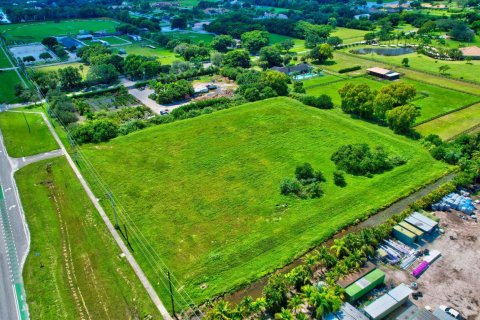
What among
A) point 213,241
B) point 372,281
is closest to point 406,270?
point 372,281

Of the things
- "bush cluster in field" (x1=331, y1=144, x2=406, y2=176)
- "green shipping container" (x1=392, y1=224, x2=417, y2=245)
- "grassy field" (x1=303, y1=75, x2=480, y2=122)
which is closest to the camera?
"green shipping container" (x1=392, y1=224, x2=417, y2=245)

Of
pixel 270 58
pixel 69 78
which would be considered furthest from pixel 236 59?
pixel 69 78

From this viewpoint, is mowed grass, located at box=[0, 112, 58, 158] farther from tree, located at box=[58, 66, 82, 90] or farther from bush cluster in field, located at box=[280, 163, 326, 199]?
bush cluster in field, located at box=[280, 163, 326, 199]

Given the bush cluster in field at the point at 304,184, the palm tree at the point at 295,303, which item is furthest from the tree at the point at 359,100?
the palm tree at the point at 295,303

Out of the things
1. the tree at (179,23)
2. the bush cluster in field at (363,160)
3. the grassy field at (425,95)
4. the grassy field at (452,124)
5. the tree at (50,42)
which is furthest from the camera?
the tree at (179,23)

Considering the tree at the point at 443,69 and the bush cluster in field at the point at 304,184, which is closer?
the bush cluster in field at the point at 304,184

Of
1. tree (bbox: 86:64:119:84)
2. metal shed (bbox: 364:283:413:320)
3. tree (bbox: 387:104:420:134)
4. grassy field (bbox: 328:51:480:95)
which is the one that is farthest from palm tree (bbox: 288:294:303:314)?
tree (bbox: 86:64:119:84)

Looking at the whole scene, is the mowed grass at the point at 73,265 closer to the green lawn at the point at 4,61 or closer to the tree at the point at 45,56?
the green lawn at the point at 4,61
